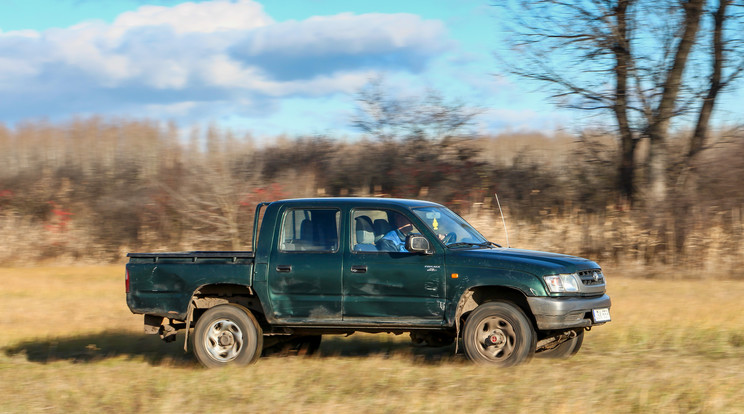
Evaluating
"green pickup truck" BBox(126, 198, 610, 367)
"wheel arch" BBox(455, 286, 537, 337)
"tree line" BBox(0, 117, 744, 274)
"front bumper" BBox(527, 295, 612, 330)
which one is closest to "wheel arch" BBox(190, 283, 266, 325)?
"green pickup truck" BBox(126, 198, 610, 367)

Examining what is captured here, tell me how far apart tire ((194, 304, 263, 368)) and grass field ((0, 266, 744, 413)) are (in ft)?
0.65

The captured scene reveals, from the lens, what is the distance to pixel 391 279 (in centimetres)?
836

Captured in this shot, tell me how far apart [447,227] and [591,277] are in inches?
61.0

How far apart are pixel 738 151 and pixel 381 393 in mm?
15966

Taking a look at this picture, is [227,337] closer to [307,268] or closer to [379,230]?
[307,268]

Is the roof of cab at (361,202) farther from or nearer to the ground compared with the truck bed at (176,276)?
farther from the ground

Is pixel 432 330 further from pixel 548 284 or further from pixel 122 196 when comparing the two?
pixel 122 196

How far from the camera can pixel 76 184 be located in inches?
1075

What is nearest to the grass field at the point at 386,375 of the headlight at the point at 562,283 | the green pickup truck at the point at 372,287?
the green pickup truck at the point at 372,287

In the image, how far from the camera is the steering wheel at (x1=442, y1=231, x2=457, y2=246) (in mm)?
8494

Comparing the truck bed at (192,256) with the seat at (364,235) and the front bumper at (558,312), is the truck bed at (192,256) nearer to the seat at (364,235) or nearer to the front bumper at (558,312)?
the seat at (364,235)

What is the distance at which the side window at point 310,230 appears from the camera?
28.5ft

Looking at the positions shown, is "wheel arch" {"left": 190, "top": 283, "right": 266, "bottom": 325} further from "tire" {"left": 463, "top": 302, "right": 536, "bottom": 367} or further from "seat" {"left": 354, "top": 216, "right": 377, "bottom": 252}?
"tire" {"left": 463, "top": 302, "right": 536, "bottom": 367}

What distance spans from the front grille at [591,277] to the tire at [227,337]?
3358 millimetres
